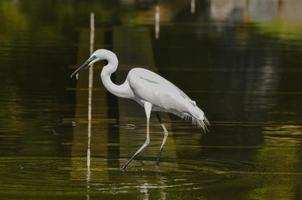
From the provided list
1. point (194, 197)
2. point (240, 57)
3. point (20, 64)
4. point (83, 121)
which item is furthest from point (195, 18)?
point (194, 197)

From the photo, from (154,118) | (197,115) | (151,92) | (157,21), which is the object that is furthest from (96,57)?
(157,21)

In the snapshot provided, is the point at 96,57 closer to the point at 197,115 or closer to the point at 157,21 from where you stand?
the point at 197,115

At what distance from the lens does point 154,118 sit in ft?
55.6

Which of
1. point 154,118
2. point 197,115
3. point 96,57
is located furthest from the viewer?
point 154,118

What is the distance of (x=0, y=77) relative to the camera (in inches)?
854

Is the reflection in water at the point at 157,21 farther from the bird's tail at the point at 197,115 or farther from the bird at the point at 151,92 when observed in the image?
the bird's tail at the point at 197,115

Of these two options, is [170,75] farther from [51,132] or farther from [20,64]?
[51,132]

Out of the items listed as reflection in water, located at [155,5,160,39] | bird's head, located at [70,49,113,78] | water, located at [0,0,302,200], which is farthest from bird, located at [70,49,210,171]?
reflection in water, located at [155,5,160,39]

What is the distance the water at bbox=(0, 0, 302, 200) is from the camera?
1219 centimetres

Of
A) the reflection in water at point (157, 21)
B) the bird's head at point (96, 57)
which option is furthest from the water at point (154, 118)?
the bird's head at point (96, 57)

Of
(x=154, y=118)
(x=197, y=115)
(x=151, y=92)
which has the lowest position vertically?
(x=154, y=118)

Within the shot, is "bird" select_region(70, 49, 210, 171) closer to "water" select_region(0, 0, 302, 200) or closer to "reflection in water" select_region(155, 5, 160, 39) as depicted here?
"water" select_region(0, 0, 302, 200)

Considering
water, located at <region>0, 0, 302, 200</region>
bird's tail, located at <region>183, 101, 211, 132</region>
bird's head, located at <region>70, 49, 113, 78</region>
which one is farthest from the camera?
bird's head, located at <region>70, 49, 113, 78</region>

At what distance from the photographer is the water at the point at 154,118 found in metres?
12.2
